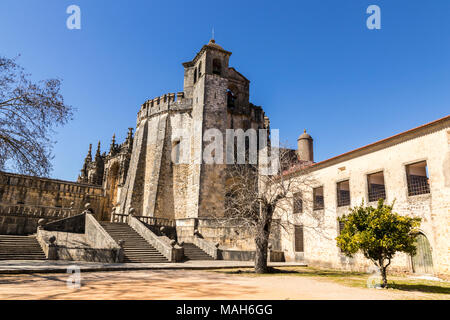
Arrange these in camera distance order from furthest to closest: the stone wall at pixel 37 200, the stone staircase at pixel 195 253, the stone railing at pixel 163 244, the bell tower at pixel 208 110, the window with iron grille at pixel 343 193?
the bell tower at pixel 208 110
the stone wall at pixel 37 200
the stone staircase at pixel 195 253
the window with iron grille at pixel 343 193
the stone railing at pixel 163 244

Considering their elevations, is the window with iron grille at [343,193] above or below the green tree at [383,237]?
above

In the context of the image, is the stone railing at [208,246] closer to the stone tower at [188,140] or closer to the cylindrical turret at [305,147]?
the stone tower at [188,140]

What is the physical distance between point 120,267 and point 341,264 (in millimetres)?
11350

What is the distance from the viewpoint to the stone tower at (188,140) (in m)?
23.7

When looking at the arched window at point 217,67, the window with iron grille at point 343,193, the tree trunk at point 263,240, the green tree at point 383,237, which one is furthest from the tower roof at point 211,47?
the green tree at point 383,237

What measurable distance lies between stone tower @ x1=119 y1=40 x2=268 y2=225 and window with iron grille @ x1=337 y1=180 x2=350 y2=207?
9.34 meters

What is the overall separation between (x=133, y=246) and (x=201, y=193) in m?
7.83

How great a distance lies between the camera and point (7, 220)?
1756cm

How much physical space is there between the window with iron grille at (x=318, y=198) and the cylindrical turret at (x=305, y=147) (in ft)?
46.2

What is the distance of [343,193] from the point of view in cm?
1806

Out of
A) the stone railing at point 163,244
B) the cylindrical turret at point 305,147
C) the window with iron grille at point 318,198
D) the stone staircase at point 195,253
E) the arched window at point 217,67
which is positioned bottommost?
the stone staircase at point 195,253
